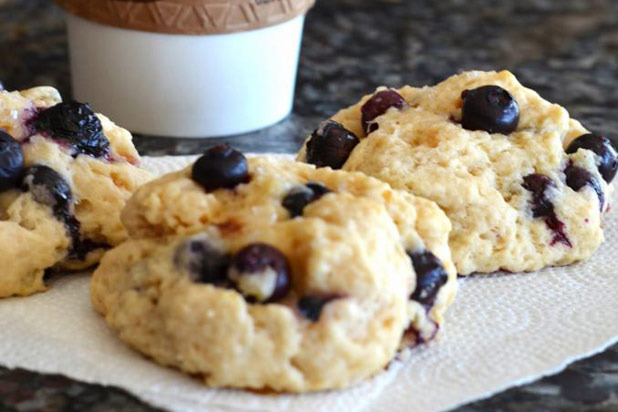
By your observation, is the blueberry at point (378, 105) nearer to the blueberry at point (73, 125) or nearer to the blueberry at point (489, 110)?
the blueberry at point (489, 110)

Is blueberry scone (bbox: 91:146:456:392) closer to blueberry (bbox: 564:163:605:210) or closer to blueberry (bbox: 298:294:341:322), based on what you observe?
blueberry (bbox: 298:294:341:322)

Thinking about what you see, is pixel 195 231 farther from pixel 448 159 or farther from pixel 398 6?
pixel 398 6

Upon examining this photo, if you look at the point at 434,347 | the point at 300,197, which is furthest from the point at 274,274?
the point at 434,347

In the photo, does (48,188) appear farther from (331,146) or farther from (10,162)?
(331,146)

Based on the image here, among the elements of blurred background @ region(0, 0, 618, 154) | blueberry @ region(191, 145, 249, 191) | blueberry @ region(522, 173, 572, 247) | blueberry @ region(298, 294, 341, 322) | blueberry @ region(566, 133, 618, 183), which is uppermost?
blueberry @ region(191, 145, 249, 191)

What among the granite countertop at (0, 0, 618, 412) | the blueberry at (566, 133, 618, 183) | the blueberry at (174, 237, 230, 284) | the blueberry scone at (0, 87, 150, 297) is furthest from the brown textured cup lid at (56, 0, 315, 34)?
the blueberry at (174, 237, 230, 284)

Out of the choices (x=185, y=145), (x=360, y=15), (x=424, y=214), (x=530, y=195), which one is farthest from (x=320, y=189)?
(x=360, y=15)
